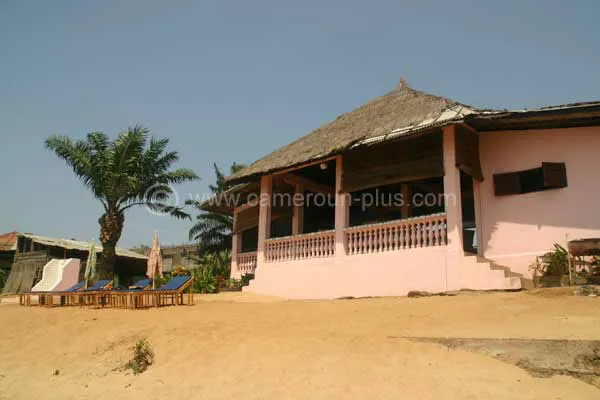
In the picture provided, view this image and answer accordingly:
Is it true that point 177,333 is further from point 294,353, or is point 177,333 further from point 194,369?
point 294,353

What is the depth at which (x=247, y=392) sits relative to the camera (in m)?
4.65

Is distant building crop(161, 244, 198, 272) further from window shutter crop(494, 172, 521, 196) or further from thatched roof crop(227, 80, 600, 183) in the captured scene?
window shutter crop(494, 172, 521, 196)

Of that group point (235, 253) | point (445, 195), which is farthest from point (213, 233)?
point (445, 195)

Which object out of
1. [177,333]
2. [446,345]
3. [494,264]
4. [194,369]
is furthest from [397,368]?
[494,264]

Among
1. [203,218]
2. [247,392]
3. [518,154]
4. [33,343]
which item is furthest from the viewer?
[203,218]

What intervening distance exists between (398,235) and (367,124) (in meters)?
3.05

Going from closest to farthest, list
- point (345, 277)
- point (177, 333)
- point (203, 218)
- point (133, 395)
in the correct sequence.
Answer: point (133, 395), point (177, 333), point (345, 277), point (203, 218)

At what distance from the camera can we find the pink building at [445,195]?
9492 millimetres

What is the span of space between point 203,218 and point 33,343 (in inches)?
506

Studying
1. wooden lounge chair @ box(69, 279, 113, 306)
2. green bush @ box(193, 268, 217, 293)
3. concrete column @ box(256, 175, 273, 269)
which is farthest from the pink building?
wooden lounge chair @ box(69, 279, 113, 306)

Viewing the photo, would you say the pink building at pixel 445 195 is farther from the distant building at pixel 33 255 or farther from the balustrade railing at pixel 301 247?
the distant building at pixel 33 255

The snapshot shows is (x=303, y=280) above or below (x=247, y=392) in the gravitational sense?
above

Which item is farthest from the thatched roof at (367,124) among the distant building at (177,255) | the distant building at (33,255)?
the distant building at (177,255)

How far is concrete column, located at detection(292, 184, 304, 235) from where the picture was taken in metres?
14.7
